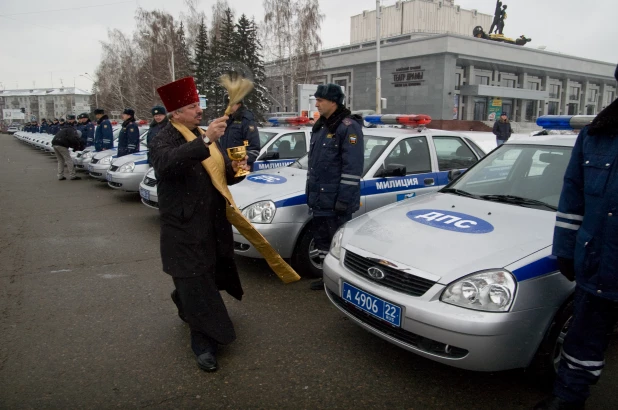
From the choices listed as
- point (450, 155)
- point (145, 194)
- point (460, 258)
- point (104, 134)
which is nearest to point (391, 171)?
point (450, 155)

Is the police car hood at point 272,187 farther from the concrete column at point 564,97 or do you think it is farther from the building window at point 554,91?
the concrete column at point 564,97

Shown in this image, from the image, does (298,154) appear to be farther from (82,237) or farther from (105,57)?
(105,57)

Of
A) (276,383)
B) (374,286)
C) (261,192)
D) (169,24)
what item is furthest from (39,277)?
(169,24)

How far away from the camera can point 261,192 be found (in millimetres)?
4668

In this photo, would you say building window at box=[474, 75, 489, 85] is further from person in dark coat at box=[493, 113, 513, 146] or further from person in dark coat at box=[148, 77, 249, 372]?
person in dark coat at box=[148, 77, 249, 372]

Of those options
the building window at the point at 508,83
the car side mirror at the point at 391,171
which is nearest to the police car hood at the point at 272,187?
the car side mirror at the point at 391,171

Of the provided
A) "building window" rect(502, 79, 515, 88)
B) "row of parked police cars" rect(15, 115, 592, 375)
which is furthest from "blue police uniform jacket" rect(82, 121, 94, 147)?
"building window" rect(502, 79, 515, 88)

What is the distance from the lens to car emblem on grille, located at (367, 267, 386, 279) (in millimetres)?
2752

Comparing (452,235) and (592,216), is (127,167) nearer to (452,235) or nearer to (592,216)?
(452,235)

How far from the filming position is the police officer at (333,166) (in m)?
4.01

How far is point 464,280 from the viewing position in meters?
2.45

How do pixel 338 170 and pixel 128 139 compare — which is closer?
pixel 338 170

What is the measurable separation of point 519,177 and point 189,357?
9.57ft

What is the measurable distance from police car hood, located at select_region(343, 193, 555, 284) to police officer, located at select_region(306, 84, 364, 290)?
544 mm
